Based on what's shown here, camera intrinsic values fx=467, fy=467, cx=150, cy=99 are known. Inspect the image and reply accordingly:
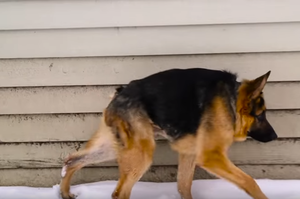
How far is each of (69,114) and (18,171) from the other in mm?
816

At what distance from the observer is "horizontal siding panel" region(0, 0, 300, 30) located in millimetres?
4289

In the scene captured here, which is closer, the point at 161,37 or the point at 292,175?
the point at 161,37

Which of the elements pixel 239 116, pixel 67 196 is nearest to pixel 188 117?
pixel 239 116

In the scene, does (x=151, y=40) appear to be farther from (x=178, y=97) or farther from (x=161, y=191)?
(x=161, y=191)

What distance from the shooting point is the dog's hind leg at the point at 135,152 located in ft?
13.0

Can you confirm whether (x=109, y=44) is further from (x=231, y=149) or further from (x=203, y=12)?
(x=231, y=149)

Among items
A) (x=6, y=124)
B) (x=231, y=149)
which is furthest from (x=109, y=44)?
(x=231, y=149)

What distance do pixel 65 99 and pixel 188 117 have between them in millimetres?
1307

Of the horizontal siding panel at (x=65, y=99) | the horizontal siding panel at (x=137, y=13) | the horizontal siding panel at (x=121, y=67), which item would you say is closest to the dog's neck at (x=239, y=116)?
the horizontal siding panel at (x=121, y=67)

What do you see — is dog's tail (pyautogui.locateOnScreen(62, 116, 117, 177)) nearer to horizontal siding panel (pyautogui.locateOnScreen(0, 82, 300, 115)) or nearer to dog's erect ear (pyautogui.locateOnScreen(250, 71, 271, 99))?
horizontal siding panel (pyautogui.locateOnScreen(0, 82, 300, 115))

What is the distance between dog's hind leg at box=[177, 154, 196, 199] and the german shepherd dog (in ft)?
1.27

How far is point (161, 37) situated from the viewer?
14.4 ft

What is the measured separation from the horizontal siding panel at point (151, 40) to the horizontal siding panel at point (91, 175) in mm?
1207

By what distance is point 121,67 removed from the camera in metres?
4.48
